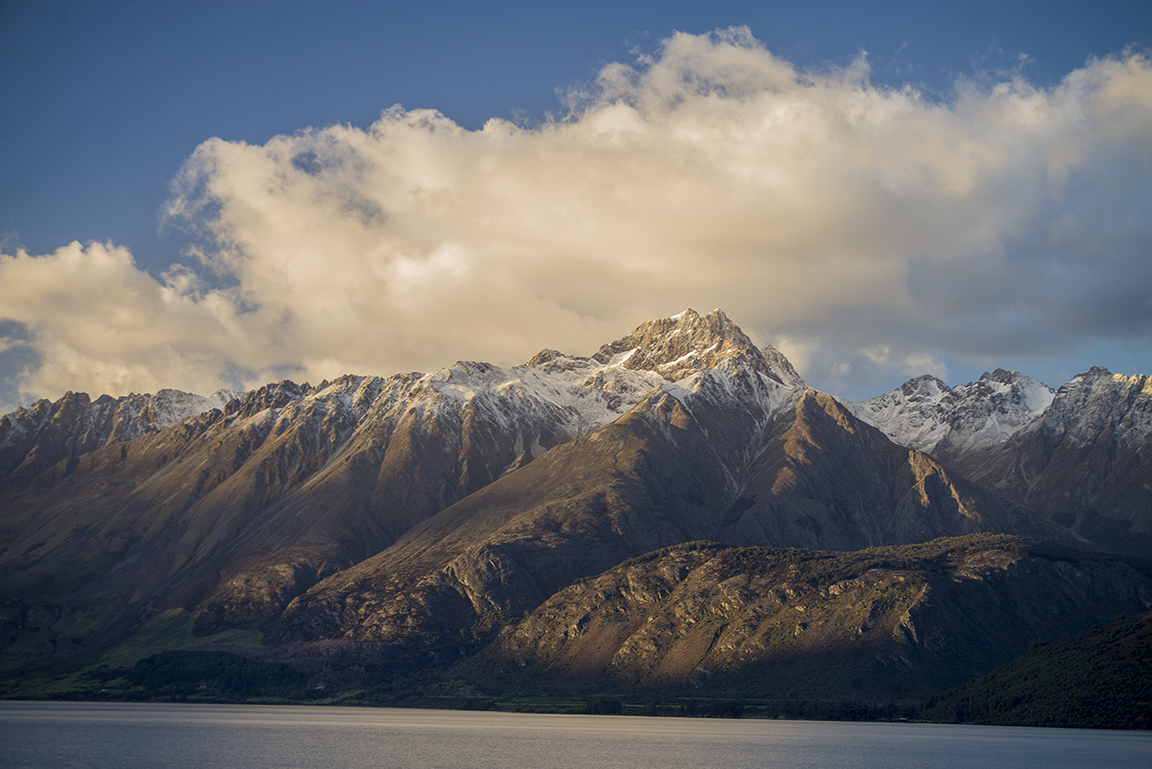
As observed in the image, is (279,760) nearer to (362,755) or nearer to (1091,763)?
(362,755)

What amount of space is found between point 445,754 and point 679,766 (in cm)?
4446

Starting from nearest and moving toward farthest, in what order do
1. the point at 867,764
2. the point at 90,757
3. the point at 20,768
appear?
the point at 20,768, the point at 90,757, the point at 867,764

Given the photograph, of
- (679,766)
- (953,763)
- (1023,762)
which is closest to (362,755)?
(679,766)

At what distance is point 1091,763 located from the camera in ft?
619

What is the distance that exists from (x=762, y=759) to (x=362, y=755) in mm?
74358

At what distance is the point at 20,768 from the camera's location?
159 meters

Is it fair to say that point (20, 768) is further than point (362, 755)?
No

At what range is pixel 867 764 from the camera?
191000mm

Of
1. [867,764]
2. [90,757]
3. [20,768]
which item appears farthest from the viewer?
[867,764]

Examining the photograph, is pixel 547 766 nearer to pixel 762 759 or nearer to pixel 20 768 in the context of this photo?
pixel 762 759

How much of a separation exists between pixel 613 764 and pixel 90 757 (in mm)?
89832

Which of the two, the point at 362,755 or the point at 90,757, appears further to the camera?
Result: the point at 362,755

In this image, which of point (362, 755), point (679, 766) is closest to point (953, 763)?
point (679, 766)

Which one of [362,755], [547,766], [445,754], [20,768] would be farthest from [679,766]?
[20,768]
